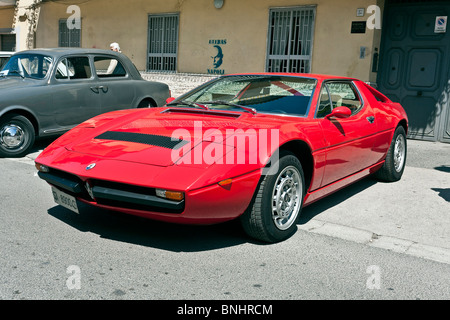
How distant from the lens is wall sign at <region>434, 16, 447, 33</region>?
9281 mm

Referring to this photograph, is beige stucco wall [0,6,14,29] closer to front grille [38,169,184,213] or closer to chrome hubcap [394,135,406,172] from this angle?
chrome hubcap [394,135,406,172]

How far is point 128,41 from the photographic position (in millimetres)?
13969

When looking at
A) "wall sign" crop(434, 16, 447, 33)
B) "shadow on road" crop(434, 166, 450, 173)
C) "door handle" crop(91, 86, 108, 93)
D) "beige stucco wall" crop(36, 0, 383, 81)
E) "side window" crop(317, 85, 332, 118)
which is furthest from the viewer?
"beige stucco wall" crop(36, 0, 383, 81)

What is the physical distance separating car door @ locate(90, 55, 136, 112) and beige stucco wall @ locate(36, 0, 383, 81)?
3949 millimetres

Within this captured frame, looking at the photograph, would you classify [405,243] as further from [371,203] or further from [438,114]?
[438,114]

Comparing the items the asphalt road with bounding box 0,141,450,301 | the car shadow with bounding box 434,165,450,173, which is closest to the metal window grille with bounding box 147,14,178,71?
the car shadow with bounding box 434,165,450,173

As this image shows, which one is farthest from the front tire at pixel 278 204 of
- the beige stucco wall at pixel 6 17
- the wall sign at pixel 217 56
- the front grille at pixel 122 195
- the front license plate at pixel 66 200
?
the beige stucco wall at pixel 6 17

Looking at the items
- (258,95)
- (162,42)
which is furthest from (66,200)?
(162,42)

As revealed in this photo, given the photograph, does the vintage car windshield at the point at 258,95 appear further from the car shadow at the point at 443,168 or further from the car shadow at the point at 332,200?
the car shadow at the point at 443,168

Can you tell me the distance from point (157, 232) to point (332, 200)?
2178 mm

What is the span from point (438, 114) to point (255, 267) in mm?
7809

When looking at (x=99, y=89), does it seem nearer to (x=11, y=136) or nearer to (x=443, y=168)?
(x=11, y=136)

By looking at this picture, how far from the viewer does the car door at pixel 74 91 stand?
733 centimetres
